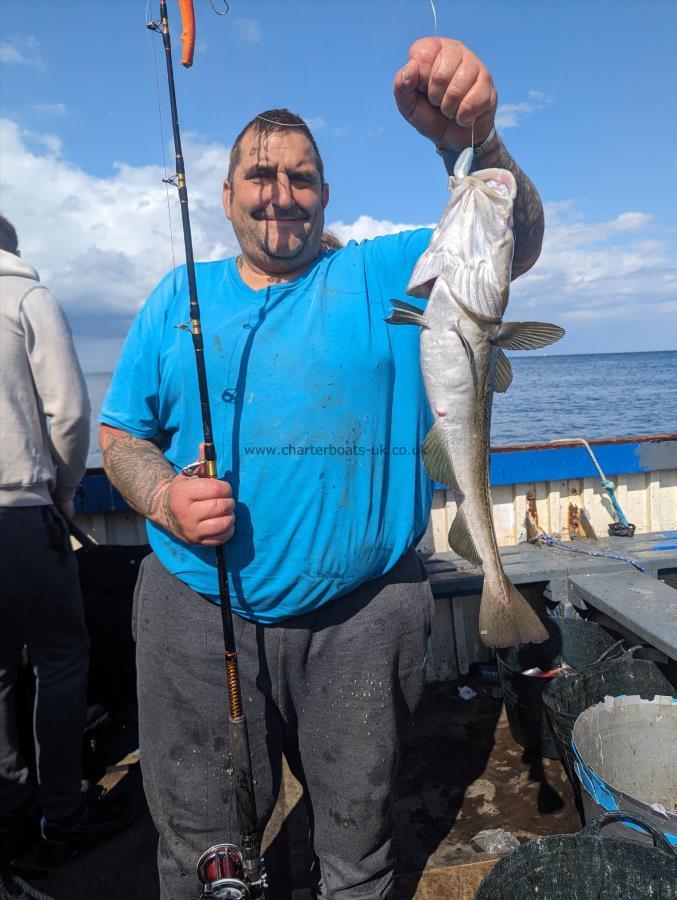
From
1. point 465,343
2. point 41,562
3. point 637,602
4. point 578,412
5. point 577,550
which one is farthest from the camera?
point 578,412

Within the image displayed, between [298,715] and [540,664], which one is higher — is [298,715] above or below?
above

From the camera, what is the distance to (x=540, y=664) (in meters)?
4.40

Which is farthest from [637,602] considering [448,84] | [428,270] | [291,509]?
[448,84]

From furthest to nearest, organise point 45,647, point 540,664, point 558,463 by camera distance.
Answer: point 558,463 → point 540,664 → point 45,647

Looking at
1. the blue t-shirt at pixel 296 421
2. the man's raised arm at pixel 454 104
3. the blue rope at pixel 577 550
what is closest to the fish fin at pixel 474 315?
the blue t-shirt at pixel 296 421

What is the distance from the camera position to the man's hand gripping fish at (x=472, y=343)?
1.94 m

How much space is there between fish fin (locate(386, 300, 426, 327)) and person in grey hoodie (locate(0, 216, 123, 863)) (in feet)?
6.29

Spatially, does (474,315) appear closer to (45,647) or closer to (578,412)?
(45,647)

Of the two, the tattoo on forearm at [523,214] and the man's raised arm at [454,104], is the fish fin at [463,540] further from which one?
the man's raised arm at [454,104]

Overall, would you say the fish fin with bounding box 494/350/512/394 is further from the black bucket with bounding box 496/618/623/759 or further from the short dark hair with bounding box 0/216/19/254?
the short dark hair with bounding box 0/216/19/254

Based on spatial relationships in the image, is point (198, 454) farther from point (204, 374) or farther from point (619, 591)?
point (619, 591)

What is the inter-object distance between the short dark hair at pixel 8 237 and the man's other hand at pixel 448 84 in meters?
2.28

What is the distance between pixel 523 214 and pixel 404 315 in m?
0.68

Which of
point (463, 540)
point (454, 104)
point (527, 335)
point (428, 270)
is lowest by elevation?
point (463, 540)
